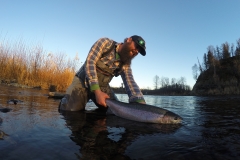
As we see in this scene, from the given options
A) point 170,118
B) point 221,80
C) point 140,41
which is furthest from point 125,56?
point 221,80

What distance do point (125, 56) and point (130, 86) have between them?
29.5 inches

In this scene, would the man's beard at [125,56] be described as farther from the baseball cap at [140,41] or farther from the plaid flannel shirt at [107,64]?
the baseball cap at [140,41]

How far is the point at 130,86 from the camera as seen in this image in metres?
4.26

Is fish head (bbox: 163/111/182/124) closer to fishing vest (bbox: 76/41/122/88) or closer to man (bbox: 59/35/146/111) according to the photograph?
man (bbox: 59/35/146/111)

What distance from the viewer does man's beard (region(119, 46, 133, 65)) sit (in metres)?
3.72

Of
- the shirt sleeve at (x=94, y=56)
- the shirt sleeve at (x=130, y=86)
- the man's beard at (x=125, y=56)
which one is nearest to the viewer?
the shirt sleeve at (x=94, y=56)

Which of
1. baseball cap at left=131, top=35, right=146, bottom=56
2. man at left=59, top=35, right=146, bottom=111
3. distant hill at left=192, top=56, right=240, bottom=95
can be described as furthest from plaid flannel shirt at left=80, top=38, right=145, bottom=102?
distant hill at left=192, top=56, right=240, bottom=95

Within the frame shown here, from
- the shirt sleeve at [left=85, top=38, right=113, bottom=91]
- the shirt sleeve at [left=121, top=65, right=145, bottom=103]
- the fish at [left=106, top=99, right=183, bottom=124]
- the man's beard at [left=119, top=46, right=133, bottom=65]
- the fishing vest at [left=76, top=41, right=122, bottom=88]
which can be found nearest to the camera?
the fish at [left=106, top=99, right=183, bottom=124]

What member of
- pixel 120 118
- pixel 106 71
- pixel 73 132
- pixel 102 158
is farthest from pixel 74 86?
pixel 102 158

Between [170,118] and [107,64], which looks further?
[107,64]

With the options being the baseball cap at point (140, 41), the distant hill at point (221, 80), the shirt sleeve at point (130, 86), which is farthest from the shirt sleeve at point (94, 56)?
the distant hill at point (221, 80)

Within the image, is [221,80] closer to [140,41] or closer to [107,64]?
[107,64]

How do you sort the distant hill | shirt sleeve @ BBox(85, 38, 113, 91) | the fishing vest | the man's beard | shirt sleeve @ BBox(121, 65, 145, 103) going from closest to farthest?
shirt sleeve @ BBox(85, 38, 113, 91), the man's beard, the fishing vest, shirt sleeve @ BBox(121, 65, 145, 103), the distant hill

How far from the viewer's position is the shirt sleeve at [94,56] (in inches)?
138
